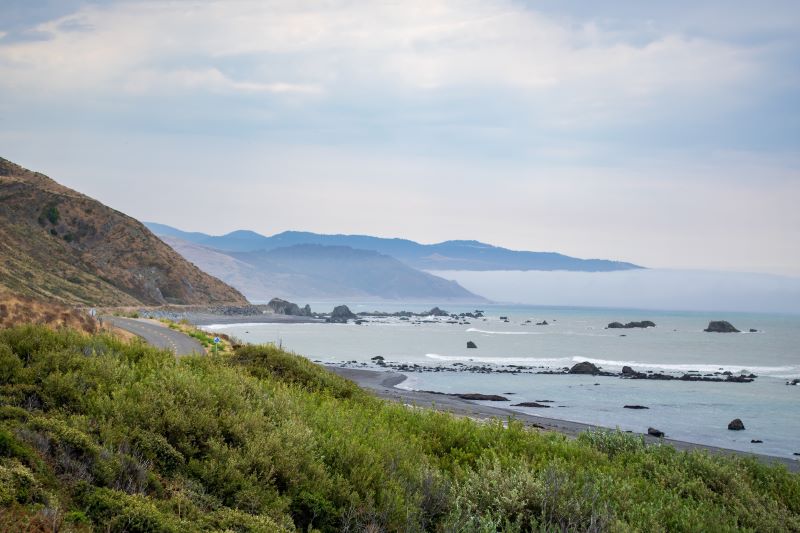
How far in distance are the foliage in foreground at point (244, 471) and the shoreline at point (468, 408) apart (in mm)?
11092

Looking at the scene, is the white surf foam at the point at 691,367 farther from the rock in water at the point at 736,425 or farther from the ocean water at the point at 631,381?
the rock in water at the point at 736,425

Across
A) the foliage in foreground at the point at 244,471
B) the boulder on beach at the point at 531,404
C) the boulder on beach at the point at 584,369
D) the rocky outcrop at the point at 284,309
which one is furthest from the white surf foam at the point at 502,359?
the rocky outcrop at the point at 284,309

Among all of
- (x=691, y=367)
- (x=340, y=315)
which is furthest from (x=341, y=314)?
(x=691, y=367)

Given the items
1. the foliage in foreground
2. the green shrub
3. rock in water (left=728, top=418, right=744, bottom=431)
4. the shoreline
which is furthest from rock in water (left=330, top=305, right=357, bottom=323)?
the green shrub

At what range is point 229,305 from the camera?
126 metres

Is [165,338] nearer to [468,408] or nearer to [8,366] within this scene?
[468,408]

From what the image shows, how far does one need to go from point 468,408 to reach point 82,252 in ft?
264

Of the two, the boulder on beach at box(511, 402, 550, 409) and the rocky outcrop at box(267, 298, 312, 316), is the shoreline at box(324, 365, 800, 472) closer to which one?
the boulder on beach at box(511, 402, 550, 409)

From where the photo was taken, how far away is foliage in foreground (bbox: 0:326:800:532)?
686 cm

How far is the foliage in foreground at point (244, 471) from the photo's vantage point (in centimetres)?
686

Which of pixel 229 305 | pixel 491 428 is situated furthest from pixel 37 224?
pixel 491 428

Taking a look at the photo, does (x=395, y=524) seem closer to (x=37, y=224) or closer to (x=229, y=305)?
(x=37, y=224)

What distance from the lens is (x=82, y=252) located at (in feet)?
325

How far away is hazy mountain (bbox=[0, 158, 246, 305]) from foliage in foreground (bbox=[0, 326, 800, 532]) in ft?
224
